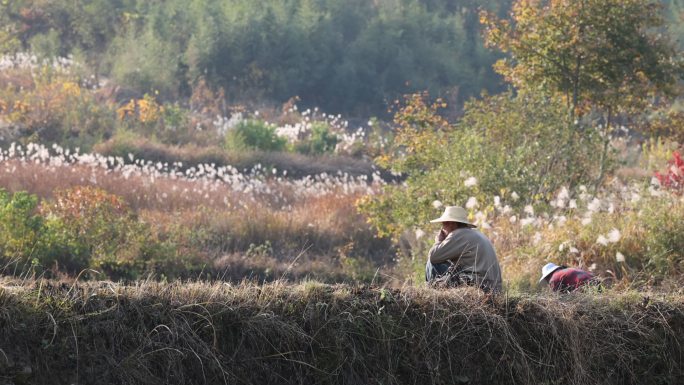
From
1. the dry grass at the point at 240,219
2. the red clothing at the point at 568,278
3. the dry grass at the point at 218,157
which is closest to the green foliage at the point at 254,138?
the dry grass at the point at 218,157

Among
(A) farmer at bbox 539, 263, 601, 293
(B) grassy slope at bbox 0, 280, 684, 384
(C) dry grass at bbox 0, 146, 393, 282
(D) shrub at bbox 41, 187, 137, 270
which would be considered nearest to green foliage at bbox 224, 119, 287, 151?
(C) dry grass at bbox 0, 146, 393, 282

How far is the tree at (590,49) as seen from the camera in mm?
13602

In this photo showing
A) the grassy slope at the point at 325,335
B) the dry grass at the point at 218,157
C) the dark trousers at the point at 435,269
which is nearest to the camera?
the grassy slope at the point at 325,335

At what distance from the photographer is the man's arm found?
6.56 m

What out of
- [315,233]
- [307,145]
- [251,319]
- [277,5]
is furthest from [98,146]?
[277,5]

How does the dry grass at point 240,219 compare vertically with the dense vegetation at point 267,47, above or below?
above

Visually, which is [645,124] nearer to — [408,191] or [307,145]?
[408,191]

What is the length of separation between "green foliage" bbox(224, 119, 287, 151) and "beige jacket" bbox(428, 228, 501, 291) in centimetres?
1678

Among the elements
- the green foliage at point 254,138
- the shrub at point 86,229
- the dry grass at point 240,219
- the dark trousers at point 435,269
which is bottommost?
the green foliage at point 254,138

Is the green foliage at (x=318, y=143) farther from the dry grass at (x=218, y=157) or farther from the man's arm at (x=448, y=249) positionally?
the man's arm at (x=448, y=249)

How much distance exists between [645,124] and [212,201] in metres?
8.47

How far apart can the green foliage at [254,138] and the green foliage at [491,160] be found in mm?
9663

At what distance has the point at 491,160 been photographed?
1129cm

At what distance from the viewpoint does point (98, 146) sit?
20719 mm
